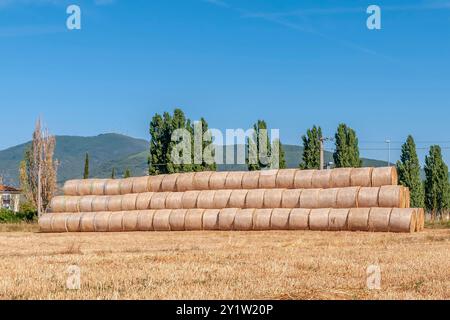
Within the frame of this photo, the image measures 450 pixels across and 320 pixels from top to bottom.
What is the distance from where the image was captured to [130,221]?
3244 centimetres

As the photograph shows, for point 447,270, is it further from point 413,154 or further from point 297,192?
point 413,154

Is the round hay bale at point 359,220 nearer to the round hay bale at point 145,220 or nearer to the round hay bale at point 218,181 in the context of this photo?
the round hay bale at point 218,181

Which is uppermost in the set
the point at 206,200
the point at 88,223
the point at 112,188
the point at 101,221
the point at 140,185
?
the point at 140,185

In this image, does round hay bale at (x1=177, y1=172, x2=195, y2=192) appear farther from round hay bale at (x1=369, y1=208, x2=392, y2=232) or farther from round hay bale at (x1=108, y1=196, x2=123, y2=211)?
round hay bale at (x1=369, y1=208, x2=392, y2=232)

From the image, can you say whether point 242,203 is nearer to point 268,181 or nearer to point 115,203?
point 268,181

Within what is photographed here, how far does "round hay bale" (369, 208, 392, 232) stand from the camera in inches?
1069

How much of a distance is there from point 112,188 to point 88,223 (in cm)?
244

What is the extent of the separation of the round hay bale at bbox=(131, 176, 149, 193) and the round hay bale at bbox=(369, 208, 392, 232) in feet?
38.6

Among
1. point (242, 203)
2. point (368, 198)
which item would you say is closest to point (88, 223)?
point (242, 203)

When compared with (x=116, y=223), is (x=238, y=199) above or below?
above

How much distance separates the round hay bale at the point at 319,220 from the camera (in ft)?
92.7

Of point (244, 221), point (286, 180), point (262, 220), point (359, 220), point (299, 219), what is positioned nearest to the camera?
point (359, 220)

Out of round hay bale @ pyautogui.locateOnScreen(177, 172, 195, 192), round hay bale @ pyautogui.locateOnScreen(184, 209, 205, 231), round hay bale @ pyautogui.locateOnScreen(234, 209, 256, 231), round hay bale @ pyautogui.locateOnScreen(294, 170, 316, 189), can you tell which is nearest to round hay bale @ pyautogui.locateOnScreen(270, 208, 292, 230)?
round hay bale @ pyautogui.locateOnScreen(234, 209, 256, 231)
